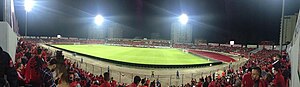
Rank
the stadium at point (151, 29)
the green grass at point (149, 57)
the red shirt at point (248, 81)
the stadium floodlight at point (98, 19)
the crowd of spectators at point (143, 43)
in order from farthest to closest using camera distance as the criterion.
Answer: the stadium floodlight at point (98, 19), the crowd of spectators at point (143, 43), the stadium at point (151, 29), the green grass at point (149, 57), the red shirt at point (248, 81)

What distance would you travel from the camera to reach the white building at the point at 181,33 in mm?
62062

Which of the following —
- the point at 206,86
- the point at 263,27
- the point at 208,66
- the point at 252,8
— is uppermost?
the point at 252,8

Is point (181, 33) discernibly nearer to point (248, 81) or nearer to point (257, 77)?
point (248, 81)

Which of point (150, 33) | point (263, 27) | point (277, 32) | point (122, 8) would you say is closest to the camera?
point (277, 32)

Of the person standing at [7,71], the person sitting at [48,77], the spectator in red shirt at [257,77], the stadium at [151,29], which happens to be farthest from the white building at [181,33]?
the person standing at [7,71]

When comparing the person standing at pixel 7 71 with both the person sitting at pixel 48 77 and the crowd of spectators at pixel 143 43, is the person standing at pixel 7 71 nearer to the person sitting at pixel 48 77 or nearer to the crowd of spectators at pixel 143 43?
the person sitting at pixel 48 77

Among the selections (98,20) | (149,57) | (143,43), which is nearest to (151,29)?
(143,43)

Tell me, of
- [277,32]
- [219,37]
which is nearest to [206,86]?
[277,32]

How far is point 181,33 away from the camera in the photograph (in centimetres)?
6281

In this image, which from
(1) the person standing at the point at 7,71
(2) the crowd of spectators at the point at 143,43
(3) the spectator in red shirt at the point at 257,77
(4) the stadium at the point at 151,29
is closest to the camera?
(1) the person standing at the point at 7,71

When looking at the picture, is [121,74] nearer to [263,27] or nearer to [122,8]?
[263,27]

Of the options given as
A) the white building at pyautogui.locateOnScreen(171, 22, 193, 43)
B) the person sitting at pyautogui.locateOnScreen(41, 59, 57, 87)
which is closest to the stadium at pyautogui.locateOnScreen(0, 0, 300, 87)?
the white building at pyautogui.locateOnScreen(171, 22, 193, 43)

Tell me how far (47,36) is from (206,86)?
57.1 metres

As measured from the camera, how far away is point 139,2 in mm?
57312
